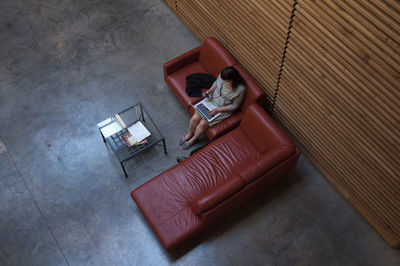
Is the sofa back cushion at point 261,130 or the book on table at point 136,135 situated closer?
the sofa back cushion at point 261,130

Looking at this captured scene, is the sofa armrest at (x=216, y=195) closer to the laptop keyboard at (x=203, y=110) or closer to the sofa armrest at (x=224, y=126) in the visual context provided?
the sofa armrest at (x=224, y=126)

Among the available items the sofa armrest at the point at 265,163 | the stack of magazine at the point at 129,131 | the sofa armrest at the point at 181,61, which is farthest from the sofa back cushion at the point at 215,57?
the sofa armrest at the point at 265,163

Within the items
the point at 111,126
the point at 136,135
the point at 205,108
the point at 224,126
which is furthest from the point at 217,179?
the point at 111,126

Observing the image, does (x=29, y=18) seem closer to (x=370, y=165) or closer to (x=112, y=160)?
(x=112, y=160)

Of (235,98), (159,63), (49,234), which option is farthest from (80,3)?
(49,234)

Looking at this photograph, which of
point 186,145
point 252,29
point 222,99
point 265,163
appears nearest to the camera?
point 265,163

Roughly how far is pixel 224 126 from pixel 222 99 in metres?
0.43

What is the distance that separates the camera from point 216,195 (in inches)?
196

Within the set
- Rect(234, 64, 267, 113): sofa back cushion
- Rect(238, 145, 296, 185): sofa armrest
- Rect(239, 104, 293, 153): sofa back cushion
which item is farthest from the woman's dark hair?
Rect(238, 145, 296, 185): sofa armrest

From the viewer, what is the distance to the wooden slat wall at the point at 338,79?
4035 millimetres

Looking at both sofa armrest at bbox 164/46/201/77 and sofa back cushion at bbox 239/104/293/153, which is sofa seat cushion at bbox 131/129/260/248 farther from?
sofa armrest at bbox 164/46/201/77

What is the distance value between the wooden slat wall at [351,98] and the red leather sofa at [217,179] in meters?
0.56

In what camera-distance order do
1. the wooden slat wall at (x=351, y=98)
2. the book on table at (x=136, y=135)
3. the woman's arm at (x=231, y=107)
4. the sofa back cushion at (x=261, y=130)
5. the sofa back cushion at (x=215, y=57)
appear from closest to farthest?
the wooden slat wall at (x=351, y=98) < the sofa back cushion at (x=261, y=130) < the book on table at (x=136, y=135) < the woman's arm at (x=231, y=107) < the sofa back cushion at (x=215, y=57)

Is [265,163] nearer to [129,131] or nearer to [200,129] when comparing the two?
[200,129]
